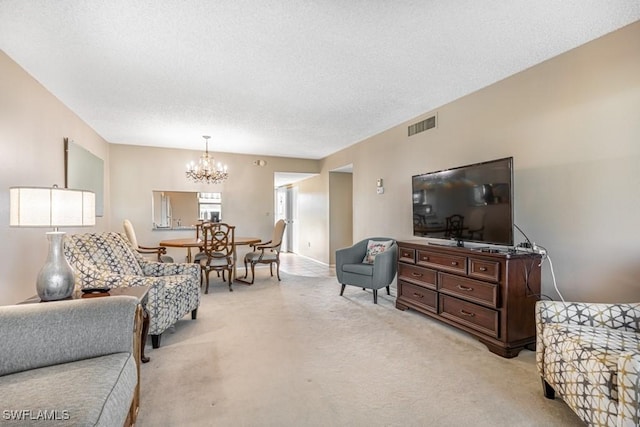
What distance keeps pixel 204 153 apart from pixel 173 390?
5089 millimetres

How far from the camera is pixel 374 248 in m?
4.41

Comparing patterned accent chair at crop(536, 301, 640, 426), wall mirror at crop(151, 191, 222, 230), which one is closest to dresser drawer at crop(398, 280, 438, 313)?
patterned accent chair at crop(536, 301, 640, 426)

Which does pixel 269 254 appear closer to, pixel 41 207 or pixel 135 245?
pixel 135 245

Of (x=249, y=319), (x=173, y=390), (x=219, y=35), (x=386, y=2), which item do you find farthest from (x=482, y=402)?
(x=219, y=35)

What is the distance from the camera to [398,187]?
14.9 feet

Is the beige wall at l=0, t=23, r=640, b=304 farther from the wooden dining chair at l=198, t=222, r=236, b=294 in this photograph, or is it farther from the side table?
the wooden dining chair at l=198, t=222, r=236, b=294

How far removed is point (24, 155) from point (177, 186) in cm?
332

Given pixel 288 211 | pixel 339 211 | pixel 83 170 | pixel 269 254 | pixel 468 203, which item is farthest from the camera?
pixel 288 211

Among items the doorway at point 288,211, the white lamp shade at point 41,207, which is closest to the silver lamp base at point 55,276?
the white lamp shade at point 41,207

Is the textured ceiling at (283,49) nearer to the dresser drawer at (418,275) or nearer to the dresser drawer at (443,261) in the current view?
the dresser drawer at (443,261)

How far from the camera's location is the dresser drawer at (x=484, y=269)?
8.38 ft

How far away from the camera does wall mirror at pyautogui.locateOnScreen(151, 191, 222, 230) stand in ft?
19.7

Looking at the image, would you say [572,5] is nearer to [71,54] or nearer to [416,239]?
[416,239]

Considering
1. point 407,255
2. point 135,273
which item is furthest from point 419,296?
point 135,273
